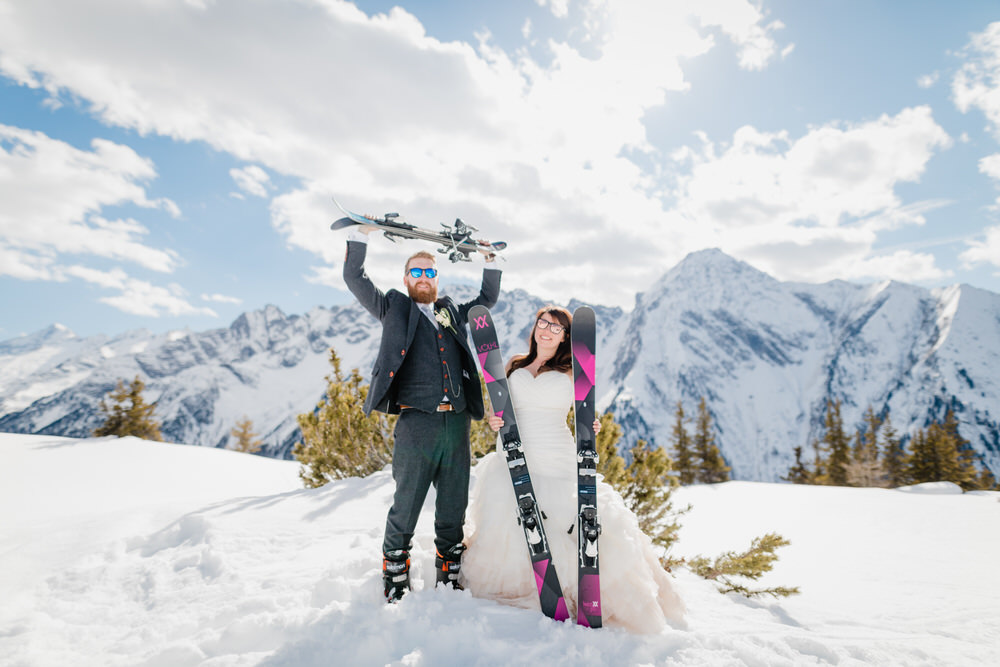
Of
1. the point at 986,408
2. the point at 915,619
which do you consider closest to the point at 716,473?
the point at 915,619

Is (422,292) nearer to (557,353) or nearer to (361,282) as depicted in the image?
(361,282)

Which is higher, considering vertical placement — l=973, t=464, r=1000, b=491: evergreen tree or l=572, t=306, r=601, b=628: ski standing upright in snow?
l=572, t=306, r=601, b=628: ski standing upright in snow

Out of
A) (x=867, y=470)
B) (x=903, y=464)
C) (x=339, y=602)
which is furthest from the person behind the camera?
(x=903, y=464)

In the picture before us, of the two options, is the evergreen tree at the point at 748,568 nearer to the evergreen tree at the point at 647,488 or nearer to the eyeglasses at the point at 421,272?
the evergreen tree at the point at 647,488

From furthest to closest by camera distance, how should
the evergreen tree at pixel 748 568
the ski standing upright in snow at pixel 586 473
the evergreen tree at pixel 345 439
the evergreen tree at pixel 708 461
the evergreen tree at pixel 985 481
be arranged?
the evergreen tree at pixel 708 461 → the evergreen tree at pixel 985 481 → the evergreen tree at pixel 345 439 → the evergreen tree at pixel 748 568 → the ski standing upright in snow at pixel 586 473

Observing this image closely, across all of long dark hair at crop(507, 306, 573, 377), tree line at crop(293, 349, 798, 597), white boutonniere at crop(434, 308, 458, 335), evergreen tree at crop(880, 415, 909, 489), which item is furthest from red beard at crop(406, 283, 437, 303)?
evergreen tree at crop(880, 415, 909, 489)

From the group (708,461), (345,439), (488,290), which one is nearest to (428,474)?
(488,290)

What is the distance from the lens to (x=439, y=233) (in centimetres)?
430

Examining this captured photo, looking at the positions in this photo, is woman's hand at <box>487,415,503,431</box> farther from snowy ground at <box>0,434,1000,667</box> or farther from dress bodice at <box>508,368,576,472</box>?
snowy ground at <box>0,434,1000,667</box>

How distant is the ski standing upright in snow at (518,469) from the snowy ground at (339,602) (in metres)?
0.19

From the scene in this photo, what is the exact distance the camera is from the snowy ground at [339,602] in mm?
2963

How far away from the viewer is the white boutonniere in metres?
3.94

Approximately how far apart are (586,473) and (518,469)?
20.9 inches

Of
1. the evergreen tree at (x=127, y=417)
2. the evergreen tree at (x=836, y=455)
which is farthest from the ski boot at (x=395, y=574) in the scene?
the evergreen tree at (x=836, y=455)
